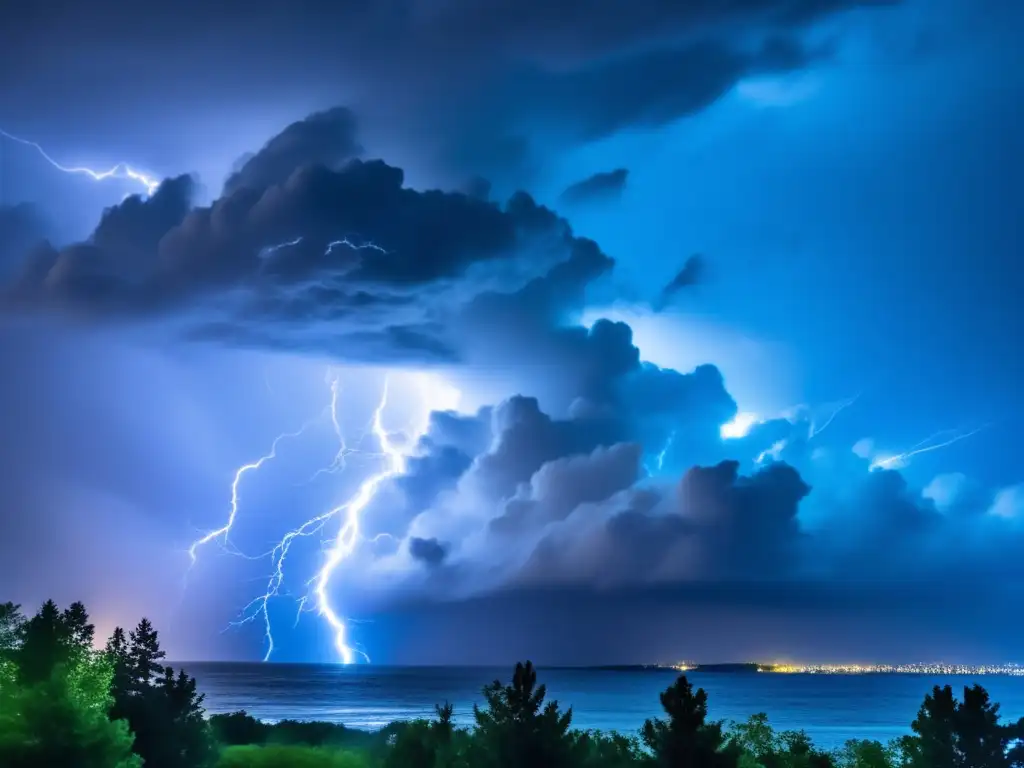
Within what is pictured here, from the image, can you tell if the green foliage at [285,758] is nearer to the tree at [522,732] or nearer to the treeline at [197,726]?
the treeline at [197,726]

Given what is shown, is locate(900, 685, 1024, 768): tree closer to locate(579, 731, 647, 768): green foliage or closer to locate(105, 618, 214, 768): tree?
locate(579, 731, 647, 768): green foliage

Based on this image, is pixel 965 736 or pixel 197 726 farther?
pixel 197 726

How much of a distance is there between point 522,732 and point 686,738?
4.66m

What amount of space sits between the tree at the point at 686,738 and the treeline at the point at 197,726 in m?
0.03

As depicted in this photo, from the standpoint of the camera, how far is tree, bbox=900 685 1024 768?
104 feet

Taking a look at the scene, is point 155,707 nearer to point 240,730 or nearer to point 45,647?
point 45,647

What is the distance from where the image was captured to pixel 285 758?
2146 inches

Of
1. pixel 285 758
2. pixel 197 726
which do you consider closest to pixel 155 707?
pixel 197 726

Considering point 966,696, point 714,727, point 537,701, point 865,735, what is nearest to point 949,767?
point 966,696

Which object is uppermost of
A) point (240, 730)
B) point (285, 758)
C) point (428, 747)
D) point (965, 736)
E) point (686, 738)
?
point (965, 736)

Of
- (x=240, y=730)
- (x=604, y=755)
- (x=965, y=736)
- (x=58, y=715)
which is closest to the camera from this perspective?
(x=58, y=715)

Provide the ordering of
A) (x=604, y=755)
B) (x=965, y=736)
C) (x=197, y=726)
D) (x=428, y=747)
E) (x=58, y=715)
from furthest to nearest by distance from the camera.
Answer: (x=197, y=726) → (x=428, y=747) → (x=604, y=755) → (x=965, y=736) → (x=58, y=715)

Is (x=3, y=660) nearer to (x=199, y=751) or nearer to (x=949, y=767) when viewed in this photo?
(x=199, y=751)

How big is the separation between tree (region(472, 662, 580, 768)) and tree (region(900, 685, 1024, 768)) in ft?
38.4
